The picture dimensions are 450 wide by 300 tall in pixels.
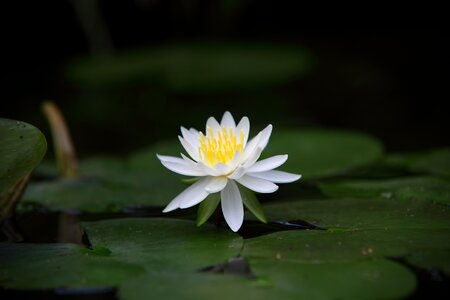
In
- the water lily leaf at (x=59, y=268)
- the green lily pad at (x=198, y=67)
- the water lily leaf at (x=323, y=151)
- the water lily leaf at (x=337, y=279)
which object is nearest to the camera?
the water lily leaf at (x=337, y=279)

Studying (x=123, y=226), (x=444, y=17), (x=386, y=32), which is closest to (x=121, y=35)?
(x=386, y=32)

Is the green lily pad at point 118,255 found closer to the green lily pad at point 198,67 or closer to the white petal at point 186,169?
the white petal at point 186,169

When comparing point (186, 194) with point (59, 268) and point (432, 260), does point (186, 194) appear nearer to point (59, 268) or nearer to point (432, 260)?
point (59, 268)

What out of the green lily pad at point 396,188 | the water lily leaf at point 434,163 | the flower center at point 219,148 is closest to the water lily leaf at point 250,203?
the flower center at point 219,148

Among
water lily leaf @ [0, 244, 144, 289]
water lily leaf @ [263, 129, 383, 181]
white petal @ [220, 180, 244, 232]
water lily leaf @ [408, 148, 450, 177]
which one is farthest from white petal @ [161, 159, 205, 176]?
water lily leaf @ [408, 148, 450, 177]

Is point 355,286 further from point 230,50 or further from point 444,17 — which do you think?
point 444,17

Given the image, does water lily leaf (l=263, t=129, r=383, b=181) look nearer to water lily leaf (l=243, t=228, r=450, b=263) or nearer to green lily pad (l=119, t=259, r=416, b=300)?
water lily leaf (l=243, t=228, r=450, b=263)
